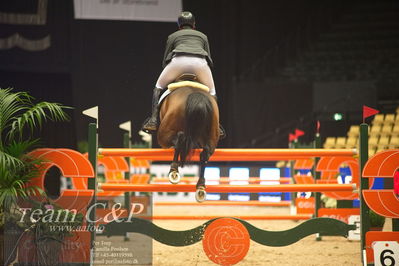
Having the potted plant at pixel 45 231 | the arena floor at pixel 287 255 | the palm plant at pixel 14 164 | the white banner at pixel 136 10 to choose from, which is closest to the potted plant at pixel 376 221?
the arena floor at pixel 287 255

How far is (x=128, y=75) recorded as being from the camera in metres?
12.2

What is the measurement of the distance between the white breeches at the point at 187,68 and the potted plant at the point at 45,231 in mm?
1111

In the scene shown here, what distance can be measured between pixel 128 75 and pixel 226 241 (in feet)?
29.8

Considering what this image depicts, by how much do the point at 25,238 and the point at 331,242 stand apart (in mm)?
3246

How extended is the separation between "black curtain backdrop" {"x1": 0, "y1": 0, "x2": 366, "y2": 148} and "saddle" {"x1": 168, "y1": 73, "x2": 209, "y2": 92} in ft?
27.0

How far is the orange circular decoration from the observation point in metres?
3.47

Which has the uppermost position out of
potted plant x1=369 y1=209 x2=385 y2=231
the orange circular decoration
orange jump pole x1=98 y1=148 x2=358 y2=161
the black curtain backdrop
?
the black curtain backdrop

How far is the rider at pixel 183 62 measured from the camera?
373cm

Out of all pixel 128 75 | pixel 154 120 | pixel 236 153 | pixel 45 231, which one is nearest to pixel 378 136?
pixel 128 75

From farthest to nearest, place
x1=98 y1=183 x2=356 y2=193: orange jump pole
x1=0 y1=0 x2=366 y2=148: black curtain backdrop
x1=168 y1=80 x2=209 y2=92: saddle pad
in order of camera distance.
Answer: x1=0 y1=0 x2=366 y2=148: black curtain backdrop < x1=168 y1=80 x2=209 y2=92: saddle pad < x1=98 y1=183 x2=356 y2=193: orange jump pole

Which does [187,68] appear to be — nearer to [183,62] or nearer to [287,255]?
[183,62]

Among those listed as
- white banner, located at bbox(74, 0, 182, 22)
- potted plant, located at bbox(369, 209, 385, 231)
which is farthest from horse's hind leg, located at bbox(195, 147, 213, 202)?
white banner, located at bbox(74, 0, 182, 22)

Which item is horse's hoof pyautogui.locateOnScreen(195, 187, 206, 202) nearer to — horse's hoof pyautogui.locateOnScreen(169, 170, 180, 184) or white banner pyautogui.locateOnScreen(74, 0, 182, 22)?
horse's hoof pyautogui.locateOnScreen(169, 170, 180, 184)

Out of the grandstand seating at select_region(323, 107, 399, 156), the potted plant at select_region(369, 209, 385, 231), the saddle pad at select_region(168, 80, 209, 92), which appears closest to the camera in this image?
the saddle pad at select_region(168, 80, 209, 92)
